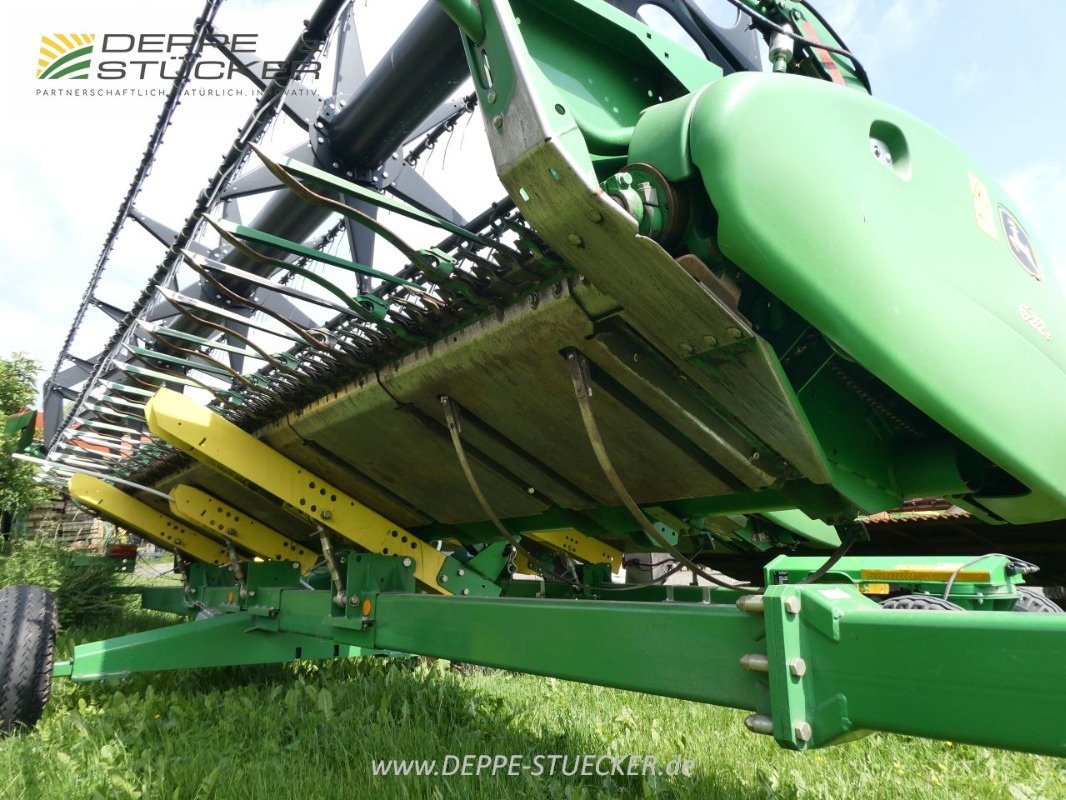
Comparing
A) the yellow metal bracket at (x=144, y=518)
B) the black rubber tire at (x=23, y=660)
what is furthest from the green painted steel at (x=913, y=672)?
the yellow metal bracket at (x=144, y=518)

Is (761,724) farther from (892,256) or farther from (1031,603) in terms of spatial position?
(1031,603)

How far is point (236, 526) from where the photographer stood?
16.8 feet

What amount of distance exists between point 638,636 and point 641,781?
146cm

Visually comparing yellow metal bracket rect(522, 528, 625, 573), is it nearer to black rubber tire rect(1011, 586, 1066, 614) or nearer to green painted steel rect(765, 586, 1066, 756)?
black rubber tire rect(1011, 586, 1066, 614)

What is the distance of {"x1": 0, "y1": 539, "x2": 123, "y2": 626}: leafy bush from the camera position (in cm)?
732

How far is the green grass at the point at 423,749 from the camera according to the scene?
8.80 ft

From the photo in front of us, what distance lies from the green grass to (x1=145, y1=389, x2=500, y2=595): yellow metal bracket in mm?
680

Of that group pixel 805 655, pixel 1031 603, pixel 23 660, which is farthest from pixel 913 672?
pixel 23 660

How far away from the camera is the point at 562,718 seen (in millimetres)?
3666

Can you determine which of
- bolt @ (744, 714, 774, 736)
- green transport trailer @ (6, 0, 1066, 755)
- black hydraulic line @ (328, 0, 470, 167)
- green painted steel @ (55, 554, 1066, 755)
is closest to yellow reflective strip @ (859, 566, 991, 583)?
green transport trailer @ (6, 0, 1066, 755)

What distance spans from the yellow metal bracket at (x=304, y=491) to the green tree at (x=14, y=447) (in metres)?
5.54

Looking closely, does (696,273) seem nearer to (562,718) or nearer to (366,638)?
(366,638)

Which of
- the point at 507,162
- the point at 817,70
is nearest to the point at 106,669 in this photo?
the point at 507,162

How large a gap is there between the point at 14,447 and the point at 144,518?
1.81 meters
